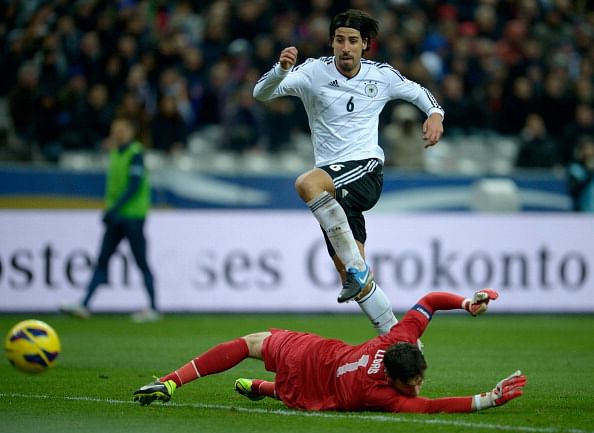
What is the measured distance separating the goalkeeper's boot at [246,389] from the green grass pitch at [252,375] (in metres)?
0.06

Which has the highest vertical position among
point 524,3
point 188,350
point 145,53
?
point 524,3

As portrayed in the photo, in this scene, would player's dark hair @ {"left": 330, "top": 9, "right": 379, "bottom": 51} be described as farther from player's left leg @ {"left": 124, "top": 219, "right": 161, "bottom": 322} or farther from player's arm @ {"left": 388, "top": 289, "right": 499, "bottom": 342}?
player's left leg @ {"left": 124, "top": 219, "right": 161, "bottom": 322}

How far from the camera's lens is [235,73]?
19891mm

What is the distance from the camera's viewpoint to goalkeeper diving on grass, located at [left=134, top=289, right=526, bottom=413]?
7309 millimetres

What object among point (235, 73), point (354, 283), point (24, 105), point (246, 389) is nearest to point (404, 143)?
point (235, 73)

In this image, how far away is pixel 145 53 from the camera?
19.5 meters

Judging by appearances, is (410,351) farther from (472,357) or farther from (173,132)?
(173,132)

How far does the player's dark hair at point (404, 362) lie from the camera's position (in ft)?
23.7

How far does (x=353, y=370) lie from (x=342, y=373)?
0.10m

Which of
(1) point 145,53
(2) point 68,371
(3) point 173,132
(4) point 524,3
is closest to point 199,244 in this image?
(3) point 173,132

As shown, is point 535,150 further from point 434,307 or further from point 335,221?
point 434,307

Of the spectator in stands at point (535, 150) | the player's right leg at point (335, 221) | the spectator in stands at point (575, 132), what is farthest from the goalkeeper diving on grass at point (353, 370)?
the spectator in stands at point (575, 132)

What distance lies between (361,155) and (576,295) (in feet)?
29.6

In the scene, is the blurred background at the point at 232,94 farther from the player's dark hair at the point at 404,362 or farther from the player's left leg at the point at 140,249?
the player's dark hair at the point at 404,362
